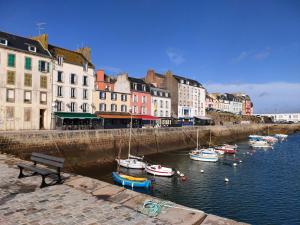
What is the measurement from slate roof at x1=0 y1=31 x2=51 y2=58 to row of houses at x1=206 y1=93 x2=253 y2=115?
221ft

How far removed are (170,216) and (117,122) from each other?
39598mm

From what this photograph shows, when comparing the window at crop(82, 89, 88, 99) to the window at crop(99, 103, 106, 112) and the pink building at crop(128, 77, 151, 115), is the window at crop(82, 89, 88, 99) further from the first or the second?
the pink building at crop(128, 77, 151, 115)

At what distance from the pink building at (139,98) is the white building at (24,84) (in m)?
18.9

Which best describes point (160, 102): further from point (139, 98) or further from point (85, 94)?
point (85, 94)

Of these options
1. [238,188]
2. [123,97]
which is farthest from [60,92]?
[238,188]

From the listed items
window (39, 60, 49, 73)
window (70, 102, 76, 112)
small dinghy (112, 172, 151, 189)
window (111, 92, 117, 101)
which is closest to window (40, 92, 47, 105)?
window (39, 60, 49, 73)

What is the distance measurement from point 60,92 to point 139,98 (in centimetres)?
1902

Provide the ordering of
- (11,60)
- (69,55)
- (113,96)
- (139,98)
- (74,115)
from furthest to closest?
(139,98), (113,96), (69,55), (74,115), (11,60)

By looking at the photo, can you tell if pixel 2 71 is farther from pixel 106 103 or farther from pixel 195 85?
pixel 195 85

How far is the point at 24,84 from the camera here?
3325cm

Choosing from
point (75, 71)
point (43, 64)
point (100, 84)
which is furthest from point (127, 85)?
point (43, 64)

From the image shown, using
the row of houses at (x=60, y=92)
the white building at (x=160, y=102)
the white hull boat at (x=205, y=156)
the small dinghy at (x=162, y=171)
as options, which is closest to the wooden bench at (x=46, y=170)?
the small dinghy at (x=162, y=171)

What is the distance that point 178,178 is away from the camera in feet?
84.2

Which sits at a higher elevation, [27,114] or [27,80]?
[27,80]
